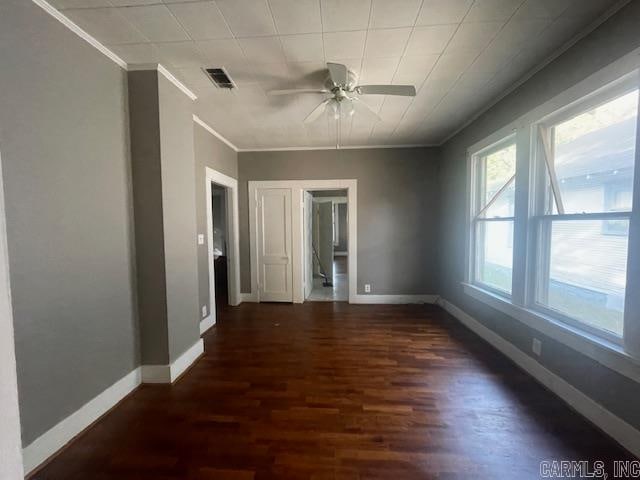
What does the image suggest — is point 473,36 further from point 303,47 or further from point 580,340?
point 580,340

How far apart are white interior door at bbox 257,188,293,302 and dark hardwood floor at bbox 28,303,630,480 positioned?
1699 millimetres

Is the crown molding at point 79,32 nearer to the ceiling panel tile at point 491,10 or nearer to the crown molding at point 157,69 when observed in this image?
A: the crown molding at point 157,69

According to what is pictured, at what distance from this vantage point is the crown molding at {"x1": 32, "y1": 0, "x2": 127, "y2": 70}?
1491mm

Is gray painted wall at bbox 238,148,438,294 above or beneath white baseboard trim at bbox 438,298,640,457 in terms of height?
above

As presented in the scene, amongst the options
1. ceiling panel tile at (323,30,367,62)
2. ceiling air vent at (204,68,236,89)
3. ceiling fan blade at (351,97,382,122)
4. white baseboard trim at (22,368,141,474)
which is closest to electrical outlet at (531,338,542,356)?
ceiling fan blade at (351,97,382,122)

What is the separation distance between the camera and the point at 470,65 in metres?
2.13

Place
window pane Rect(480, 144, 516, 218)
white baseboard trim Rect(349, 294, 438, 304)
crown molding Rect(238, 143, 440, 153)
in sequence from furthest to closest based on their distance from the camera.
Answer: white baseboard trim Rect(349, 294, 438, 304)
crown molding Rect(238, 143, 440, 153)
window pane Rect(480, 144, 516, 218)

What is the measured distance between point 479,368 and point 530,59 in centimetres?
259

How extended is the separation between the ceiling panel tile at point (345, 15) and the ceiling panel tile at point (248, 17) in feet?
1.14

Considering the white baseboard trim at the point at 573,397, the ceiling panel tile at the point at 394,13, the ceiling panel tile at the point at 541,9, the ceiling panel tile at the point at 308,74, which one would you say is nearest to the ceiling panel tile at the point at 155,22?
the ceiling panel tile at the point at 308,74

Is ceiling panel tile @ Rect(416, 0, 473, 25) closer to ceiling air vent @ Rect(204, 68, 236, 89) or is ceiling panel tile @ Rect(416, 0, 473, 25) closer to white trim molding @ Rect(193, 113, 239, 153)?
ceiling air vent @ Rect(204, 68, 236, 89)

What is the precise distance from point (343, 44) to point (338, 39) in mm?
68

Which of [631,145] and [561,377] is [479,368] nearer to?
[561,377]

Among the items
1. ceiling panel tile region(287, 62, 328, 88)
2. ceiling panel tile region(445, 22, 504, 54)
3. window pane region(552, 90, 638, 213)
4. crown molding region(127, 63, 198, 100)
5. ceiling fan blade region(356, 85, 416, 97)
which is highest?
ceiling panel tile region(445, 22, 504, 54)
